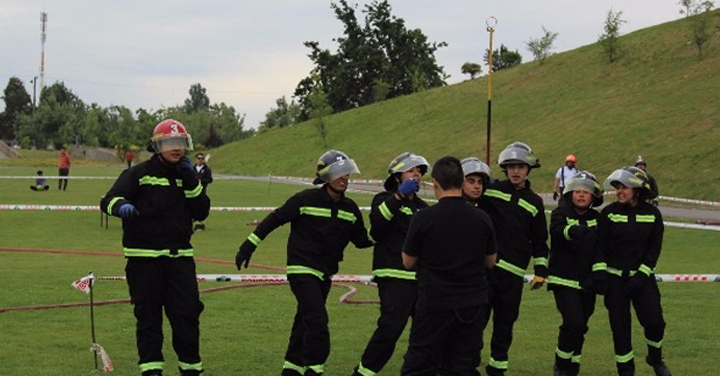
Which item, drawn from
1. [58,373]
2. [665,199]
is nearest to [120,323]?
[58,373]

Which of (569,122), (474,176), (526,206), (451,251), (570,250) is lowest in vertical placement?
(570,250)

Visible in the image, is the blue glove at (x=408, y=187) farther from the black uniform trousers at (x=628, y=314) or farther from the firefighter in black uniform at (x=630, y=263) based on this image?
the black uniform trousers at (x=628, y=314)

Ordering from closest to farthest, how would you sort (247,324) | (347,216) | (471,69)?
(347,216)
(247,324)
(471,69)

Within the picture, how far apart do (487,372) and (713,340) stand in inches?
118

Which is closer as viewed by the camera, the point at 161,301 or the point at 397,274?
the point at 161,301

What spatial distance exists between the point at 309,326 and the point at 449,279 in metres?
1.81

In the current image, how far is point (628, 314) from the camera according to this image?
9.16 m

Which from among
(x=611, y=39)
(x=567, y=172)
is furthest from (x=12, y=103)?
(x=567, y=172)

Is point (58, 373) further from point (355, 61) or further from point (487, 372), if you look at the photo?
point (355, 61)

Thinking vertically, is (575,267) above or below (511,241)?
below

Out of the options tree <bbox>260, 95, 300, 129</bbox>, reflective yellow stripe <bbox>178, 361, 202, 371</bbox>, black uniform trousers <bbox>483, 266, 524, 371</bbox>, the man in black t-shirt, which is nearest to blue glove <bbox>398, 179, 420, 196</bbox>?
black uniform trousers <bbox>483, 266, 524, 371</bbox>

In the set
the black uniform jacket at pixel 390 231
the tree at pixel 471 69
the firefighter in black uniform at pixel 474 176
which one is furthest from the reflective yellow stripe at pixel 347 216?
the tree at pixel 471 69

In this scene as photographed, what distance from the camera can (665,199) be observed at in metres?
35.9

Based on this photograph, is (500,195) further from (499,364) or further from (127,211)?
(127,211)
